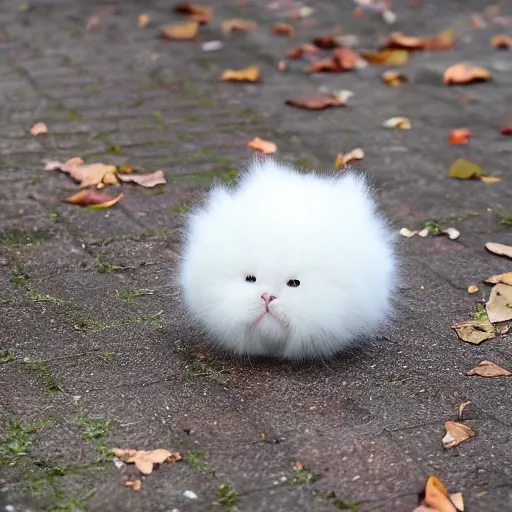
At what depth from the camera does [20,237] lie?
3.86 metres

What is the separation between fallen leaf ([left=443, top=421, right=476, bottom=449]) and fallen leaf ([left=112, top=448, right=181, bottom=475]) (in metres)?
0.73

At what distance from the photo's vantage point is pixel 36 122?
16.9ft

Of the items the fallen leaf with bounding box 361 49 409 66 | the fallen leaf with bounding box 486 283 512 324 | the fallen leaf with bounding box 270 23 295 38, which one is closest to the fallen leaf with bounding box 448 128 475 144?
the fallen leaf with bounding box 361 49 409 66

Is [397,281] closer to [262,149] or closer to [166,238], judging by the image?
[166,238]

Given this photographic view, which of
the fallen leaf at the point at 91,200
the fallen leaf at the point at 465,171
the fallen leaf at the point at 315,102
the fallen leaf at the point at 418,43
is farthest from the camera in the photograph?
the fallen leaf at the point at 418,43

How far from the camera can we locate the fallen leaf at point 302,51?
6508 mm

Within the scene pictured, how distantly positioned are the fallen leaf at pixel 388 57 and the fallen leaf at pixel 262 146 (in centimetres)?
188

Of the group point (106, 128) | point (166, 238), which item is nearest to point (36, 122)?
point (106, 128)

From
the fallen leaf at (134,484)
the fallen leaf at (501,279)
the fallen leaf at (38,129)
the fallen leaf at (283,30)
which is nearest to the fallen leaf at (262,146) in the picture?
the fallen leaf at (38,129)

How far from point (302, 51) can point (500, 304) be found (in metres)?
3.65

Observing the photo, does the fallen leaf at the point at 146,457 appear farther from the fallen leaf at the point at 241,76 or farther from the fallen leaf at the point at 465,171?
the fallen leaf at the point at 241,76

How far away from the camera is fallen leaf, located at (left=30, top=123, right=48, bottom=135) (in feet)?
16.4

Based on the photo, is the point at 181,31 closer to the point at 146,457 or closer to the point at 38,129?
the point at 38,129

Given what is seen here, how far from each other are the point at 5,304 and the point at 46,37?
3.89 m
